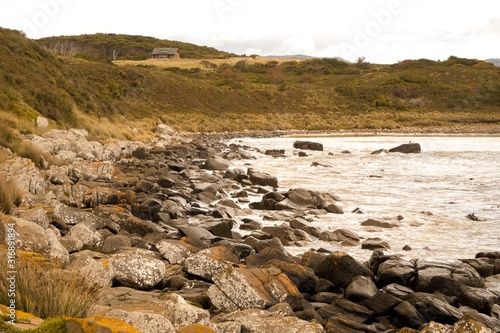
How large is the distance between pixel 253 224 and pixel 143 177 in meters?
5.60

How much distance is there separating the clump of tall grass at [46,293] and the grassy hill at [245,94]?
58.3 feet

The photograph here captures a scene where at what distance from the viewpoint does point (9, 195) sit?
331 inches

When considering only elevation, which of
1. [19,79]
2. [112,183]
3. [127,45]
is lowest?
[112,183]

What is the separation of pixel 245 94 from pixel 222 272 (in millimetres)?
62534

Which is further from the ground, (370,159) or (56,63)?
(56,63)

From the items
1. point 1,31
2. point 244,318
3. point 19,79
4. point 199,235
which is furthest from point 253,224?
point 1,31

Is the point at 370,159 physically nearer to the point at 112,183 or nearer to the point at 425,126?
the point at 112,183

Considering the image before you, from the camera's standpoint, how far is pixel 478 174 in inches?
889

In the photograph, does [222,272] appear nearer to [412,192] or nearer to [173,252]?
[173,252]

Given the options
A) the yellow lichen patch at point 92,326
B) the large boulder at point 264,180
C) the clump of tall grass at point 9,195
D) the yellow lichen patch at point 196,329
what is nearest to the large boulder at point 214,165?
the large boulder at point 264,180

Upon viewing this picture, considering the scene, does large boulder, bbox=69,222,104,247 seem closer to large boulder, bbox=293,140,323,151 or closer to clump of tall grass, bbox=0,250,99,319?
clump of tall grass, bbox=0,250,99,319

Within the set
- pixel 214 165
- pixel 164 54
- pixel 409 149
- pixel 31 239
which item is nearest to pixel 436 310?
pixel 31 239

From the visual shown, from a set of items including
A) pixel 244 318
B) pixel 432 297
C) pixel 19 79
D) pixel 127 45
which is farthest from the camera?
pixel 127 45

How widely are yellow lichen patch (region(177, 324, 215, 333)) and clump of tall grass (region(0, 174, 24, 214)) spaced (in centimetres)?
511
